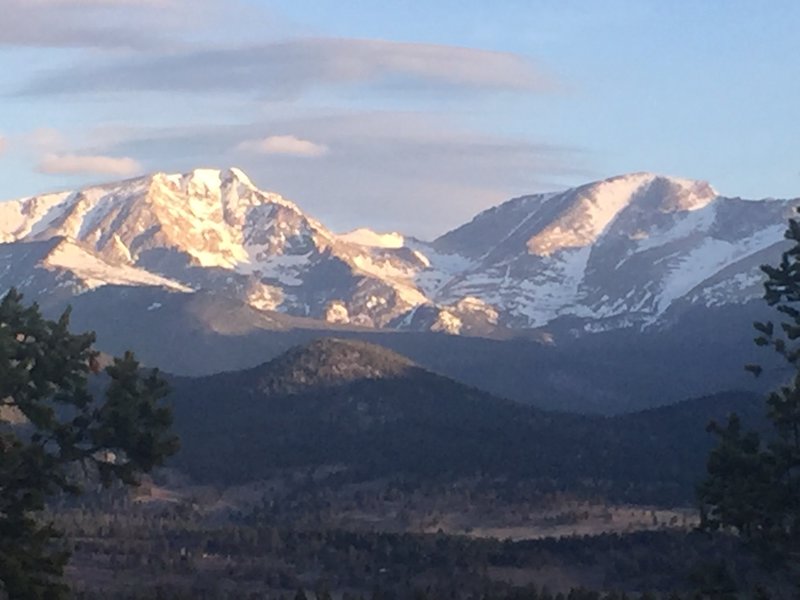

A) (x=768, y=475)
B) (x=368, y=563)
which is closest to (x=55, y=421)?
(x=768, y=475)

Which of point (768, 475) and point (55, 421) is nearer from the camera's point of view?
point (55, 421)

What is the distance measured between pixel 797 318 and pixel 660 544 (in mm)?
67047

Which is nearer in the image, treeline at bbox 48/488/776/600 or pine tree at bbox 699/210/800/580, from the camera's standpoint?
pine tree at bbox 699/210/800/580

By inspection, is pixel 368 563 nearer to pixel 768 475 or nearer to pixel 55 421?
pixel 768 475

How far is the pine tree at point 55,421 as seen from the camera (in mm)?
39344

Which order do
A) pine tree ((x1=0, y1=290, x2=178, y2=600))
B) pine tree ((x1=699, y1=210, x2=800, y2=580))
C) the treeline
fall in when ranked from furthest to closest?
the treeline → pine tree ((x1=699, y1=210, x2=800, y2=580)) → pine tree ((x1=0, y1=290, x2=178, y2=600))

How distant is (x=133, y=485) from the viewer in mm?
40938

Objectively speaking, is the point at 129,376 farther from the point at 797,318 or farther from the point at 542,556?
the point at 542,556

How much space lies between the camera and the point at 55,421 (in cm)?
3972

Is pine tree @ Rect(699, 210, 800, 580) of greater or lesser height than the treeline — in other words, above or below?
above

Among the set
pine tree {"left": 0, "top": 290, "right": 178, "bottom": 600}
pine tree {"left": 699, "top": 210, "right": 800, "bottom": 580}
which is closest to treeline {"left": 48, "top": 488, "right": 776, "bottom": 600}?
pine tree {"left": 699, "top": 210, "right": 800, "bottom": 580}

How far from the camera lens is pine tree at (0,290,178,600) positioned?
3934cm

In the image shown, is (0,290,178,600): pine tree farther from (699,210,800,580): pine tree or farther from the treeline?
the treeline

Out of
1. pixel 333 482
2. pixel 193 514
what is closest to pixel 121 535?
pixel 193 514
